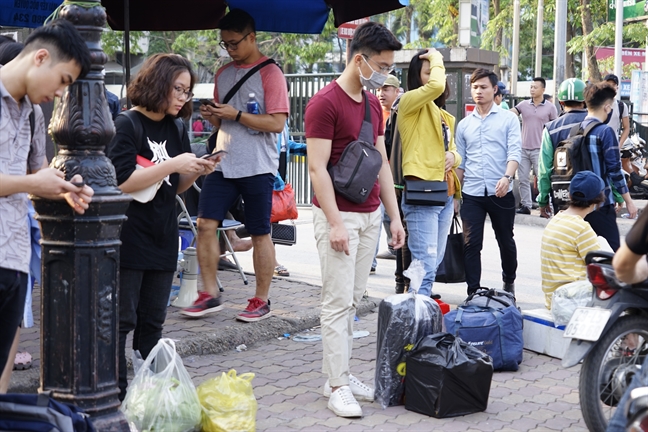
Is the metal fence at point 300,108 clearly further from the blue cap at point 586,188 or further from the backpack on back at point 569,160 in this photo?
the blue cap at point 586,188

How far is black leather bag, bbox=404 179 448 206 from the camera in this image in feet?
21.1

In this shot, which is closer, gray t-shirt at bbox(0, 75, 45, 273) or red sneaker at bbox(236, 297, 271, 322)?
gray t-shirt at bbox(0, 75, 45, 273)

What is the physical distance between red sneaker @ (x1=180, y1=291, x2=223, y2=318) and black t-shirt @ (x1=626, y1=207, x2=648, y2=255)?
388cm

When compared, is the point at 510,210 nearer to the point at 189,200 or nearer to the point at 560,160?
the point at 560,160

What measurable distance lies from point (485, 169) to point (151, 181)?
3870 millimetres

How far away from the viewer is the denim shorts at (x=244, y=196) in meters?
6.34

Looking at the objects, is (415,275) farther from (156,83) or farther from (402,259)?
(402,259)

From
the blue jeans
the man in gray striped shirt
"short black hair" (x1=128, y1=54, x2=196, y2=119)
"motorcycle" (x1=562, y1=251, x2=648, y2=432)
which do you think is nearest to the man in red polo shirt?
"short black hair" (x1=128, y1=54, x2=196, y2=119)

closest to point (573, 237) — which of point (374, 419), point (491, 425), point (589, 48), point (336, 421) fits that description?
point (491, 425)

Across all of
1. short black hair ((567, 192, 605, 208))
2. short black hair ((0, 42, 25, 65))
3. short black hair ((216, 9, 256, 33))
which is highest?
short black hair ((216, 9, 256, 33))

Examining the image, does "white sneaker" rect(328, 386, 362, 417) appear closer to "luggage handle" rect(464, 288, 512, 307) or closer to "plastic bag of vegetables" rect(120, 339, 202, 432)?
"plastic bag of vegetables" rect(120, 339, 202, 432)

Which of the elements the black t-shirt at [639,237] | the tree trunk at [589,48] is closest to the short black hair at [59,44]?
the black t-shirt at [639,237]

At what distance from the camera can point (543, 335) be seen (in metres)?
6.34

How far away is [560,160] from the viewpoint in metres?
7.32
